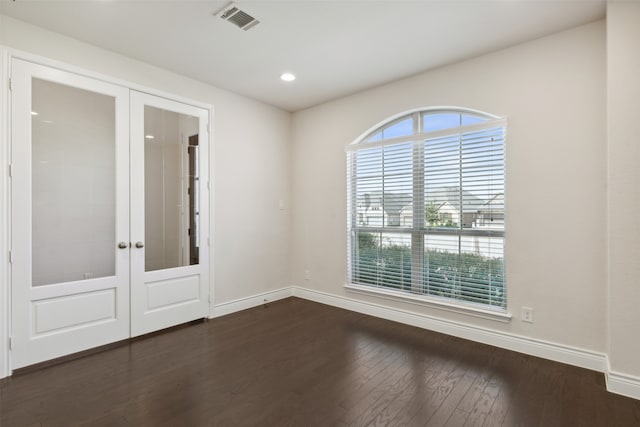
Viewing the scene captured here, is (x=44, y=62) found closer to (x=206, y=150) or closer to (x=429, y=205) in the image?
(x=206, y=150)

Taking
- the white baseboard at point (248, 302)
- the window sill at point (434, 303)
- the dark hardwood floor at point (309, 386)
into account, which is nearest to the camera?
the dark hardwood floor at point (309, 386)

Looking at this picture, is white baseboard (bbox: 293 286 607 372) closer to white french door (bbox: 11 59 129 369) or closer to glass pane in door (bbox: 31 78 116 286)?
white french door (bbox: 11 59 129 369)

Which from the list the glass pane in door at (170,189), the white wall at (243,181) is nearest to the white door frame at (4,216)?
the white wall at (243,181)

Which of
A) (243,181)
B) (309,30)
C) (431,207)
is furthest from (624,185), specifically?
(243,181)

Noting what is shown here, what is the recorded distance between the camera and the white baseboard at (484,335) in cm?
272

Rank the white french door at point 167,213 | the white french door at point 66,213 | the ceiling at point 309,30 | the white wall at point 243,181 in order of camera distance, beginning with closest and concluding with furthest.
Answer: the ceiling at point 309,30 < the white french door at point 66,213 < the white french door at point 167,213 < the white wall at point 243,181

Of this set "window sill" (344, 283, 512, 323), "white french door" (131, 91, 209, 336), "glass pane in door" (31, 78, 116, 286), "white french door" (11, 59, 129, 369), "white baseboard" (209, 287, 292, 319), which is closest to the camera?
"white french door" (11, 59, 129, 369)

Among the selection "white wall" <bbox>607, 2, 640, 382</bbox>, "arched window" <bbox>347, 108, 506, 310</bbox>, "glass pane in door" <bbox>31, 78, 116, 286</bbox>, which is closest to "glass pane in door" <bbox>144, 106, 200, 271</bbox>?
"glass pane in door" <bbox>31, 78, 116, 286</bbox>

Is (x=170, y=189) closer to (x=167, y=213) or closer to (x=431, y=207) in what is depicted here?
(x=167, y=213)

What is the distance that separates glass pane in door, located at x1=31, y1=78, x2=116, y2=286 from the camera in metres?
2.79

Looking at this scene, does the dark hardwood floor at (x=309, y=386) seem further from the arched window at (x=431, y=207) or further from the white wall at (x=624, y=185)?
the arched window at (x=431, y=207)

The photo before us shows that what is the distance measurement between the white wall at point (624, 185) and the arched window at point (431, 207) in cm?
87

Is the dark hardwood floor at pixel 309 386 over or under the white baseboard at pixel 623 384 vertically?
under

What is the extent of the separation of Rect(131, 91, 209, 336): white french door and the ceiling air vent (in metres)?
1.40
